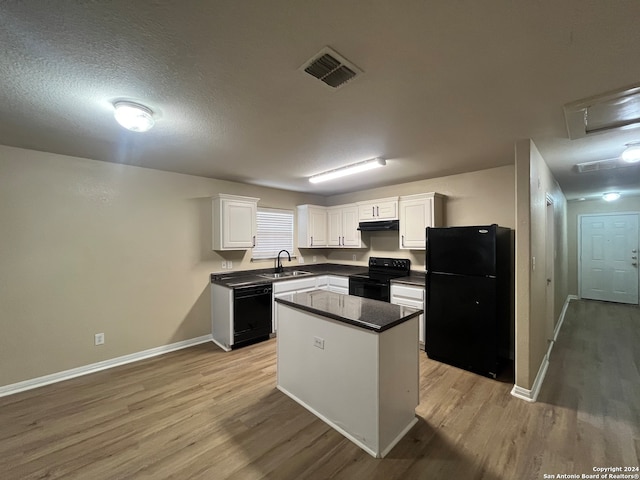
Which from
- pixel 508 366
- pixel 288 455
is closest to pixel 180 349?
pixel 288 455

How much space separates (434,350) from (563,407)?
3.99 ft

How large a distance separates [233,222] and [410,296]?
9.22 feet

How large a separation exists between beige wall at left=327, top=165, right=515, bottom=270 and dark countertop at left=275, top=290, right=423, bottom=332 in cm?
218

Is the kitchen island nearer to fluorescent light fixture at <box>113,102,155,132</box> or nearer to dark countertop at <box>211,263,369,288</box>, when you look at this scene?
dark countertop at <box>211,263,369,288</box>

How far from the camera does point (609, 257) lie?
6141 mm

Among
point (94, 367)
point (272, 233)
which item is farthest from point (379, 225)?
point (94, 367)

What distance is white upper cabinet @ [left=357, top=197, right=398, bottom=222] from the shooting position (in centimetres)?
432

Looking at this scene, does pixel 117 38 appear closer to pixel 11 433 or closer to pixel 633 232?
pixel 11 433

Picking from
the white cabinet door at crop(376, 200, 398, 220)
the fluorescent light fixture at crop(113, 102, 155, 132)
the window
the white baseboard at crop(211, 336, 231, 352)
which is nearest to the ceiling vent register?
the white cabinet door at crop(376, 200, 398, 220)

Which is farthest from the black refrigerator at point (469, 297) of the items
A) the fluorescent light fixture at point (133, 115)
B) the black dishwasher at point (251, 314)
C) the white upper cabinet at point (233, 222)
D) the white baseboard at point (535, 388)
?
the fluorescent light fixture at point (133, 115)

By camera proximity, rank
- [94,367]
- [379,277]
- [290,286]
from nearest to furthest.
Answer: [94,367] → [379,277] → [290,286]

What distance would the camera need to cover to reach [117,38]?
125 cm

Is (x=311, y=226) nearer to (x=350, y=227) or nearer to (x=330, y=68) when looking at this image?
(x=350, y=227)

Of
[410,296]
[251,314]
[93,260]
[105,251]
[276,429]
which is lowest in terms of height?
[276,429]
